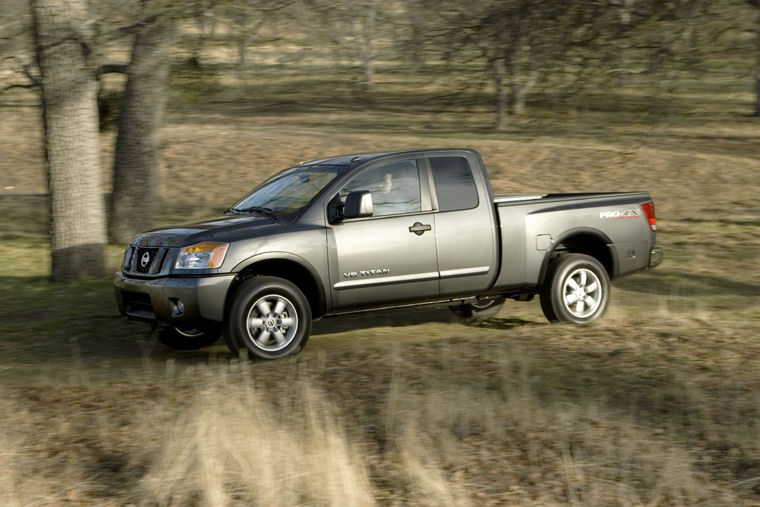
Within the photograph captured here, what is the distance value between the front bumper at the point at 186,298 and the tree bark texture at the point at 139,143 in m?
Answer: 6.99

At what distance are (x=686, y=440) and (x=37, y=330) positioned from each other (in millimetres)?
6866

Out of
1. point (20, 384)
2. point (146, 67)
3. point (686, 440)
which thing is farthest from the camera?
point (146, 67)

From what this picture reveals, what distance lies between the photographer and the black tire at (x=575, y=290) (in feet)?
32.5

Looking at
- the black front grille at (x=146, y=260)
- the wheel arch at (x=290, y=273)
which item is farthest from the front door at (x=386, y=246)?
the black front grille at (x=146, y=260)

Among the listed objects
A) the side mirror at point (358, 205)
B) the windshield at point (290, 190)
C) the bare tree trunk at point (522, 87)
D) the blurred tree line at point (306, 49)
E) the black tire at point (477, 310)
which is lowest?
the black tire at point (477, 310)

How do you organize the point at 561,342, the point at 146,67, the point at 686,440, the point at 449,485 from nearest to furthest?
1. the point at 449,485
2. the point at 686,440
3. the point at 561,342
4. the point at 146,67

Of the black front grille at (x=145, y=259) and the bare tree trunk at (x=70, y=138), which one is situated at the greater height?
the bare tree trunk at (x=70, y=138)

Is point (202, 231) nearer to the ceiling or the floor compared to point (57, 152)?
nearer to the floor

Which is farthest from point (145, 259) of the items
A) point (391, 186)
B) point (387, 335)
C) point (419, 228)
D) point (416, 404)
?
point (416, 404)

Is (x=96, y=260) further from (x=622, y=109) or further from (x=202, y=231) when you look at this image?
(x=622, y=109)

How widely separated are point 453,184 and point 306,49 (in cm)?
528

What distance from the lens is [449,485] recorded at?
5.80 m

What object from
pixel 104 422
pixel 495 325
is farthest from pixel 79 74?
pixel 104 422

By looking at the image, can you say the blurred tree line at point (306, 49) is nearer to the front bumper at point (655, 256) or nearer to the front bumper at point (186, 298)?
the front bumper at point (655, 256)
